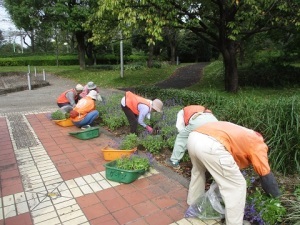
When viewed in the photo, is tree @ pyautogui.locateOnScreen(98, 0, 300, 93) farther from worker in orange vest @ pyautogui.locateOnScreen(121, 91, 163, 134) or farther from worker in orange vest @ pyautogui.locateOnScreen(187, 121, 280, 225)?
worker in orange vest @ pyautogui.locateOnScreen(187, 121, 280, 225)

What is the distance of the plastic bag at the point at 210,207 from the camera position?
2795mm

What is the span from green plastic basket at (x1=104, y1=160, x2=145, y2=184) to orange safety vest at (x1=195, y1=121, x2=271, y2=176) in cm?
154

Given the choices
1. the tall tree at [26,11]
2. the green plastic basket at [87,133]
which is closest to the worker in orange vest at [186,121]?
the green plastic basket at [87,133]

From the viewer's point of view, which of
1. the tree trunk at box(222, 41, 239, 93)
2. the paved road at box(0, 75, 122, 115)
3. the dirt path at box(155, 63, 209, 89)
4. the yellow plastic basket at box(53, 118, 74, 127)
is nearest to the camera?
the yellow plastic basket at box(53, 118, 74, 127)

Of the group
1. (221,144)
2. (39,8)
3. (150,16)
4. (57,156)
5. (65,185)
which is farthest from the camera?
(39,8)

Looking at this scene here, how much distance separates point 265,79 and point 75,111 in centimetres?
984

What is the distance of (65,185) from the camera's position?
3.66 meters

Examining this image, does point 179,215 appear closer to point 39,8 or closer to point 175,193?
point 175,193

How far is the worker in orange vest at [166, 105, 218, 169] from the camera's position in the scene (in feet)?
10.9

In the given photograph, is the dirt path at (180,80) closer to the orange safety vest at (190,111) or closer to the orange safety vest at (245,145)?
the orange safety vest at (190,111)

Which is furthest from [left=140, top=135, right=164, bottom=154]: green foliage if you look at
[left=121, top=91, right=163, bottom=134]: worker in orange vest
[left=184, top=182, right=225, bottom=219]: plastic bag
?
[left=184, top=182, right=225, bottom=219]: plastic bag

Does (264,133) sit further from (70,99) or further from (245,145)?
(70,99)

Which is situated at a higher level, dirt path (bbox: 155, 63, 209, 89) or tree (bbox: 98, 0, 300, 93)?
tree (bbox: 98, 0, 300, 93)

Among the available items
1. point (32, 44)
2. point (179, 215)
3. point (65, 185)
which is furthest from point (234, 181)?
point (32, 44)
